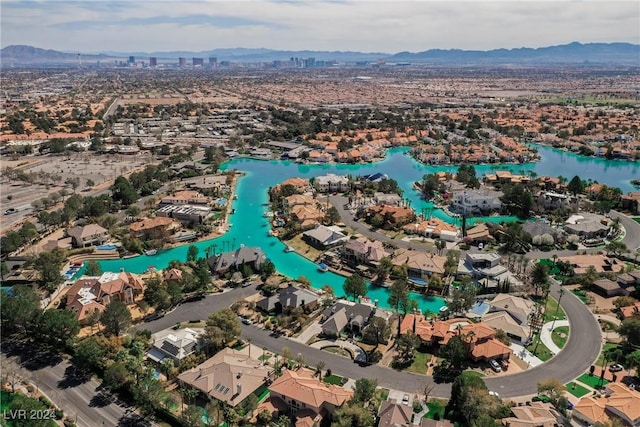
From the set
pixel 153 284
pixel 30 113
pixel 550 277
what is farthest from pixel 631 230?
pixel 30 113

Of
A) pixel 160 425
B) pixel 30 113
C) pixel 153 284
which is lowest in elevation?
pixel 160 425

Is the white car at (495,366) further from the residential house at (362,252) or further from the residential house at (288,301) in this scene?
the residential house at (362,252)

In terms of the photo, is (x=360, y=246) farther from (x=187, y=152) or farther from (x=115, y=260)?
(x=187, y=152)

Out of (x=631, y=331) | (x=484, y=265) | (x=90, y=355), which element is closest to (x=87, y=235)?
(x=90, y=355)

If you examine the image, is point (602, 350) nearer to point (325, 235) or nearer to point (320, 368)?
point (320, 368)

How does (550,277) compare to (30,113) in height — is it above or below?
below
